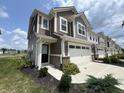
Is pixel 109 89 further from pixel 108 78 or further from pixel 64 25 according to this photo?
pixel 64 25

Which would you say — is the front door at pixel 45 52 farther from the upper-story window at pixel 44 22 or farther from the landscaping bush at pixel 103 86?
the landscaping bush at pixel 103 86

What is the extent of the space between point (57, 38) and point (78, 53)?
4.44 meters

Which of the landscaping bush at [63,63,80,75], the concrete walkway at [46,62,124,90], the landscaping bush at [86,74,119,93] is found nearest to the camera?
the landscaping bush at [86,74,119,93]

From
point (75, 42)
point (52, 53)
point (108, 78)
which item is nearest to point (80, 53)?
point (75, 42)

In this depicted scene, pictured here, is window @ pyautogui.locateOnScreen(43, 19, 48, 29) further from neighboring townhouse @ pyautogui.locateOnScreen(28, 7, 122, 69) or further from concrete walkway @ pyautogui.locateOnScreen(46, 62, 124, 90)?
concrete walkway @ pyautogui.locateOnScreen(46, 62, 124, 90)

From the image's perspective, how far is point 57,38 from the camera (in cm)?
1274

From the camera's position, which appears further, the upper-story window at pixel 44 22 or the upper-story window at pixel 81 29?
the upper-story window at pixel 81 29

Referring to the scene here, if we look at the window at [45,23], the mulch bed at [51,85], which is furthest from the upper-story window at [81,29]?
the mulch bed at [51,85]

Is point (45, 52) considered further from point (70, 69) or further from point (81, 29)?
point (81, 29)

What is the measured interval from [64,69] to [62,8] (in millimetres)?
9631

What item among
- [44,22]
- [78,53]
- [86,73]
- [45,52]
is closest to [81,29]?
[78,53]

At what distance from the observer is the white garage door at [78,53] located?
1359cm

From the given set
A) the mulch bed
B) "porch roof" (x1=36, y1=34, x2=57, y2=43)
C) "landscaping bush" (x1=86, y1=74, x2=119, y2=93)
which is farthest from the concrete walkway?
"porch roof" (x1=36, y1=34, x2=57, y2=43)

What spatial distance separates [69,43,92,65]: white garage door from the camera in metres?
13.6
